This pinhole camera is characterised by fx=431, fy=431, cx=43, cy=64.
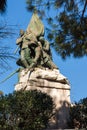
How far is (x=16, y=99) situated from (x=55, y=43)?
8.56 feet

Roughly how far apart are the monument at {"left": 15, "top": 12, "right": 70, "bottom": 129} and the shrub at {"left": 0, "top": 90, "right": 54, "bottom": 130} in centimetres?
191

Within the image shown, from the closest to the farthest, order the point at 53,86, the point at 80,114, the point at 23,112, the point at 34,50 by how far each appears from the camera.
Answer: the point at 23,112
the point at 80,114
the point at 53,86
the point at 34,50

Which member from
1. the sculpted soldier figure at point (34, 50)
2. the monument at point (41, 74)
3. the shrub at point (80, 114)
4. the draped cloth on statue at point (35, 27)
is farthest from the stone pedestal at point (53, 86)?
the draped cloth on statue at point (35, 27)

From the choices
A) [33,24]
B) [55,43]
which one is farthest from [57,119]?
[33,24]

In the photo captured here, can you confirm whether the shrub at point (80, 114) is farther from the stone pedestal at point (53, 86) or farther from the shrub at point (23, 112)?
the shrub at point (23, 112)

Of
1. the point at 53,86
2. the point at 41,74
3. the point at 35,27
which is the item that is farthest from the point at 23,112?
the point at 35,27

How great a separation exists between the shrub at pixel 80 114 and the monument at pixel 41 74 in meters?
0.65

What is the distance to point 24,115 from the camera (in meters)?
9.85

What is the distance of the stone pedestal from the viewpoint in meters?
12.6

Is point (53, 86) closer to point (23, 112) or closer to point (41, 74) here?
point (41, 74)

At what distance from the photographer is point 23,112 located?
986cm

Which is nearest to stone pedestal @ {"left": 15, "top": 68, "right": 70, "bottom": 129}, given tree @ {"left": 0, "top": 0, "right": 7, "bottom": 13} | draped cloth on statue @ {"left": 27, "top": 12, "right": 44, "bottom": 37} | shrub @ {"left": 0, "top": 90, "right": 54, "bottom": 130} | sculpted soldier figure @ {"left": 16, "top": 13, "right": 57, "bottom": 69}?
sculpted soldier figure @ {"left": 16, "top": 13, "right": 57, "bottom": 69}

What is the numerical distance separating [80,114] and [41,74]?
2.08 m

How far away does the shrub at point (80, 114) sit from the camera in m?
11.3
